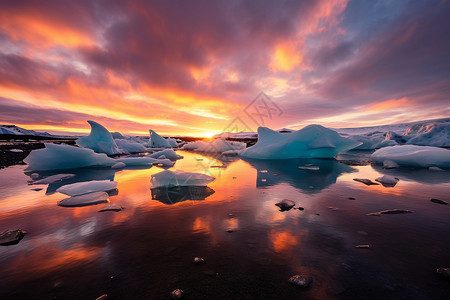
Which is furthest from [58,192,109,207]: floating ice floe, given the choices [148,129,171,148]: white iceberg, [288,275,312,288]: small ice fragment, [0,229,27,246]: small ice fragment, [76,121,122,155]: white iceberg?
[148,129,171,148]: white iceberg

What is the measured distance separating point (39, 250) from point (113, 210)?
3.78ft

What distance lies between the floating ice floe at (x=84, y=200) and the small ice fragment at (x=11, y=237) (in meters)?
0.98

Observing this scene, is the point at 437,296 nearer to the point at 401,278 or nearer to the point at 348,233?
the point at 401,278

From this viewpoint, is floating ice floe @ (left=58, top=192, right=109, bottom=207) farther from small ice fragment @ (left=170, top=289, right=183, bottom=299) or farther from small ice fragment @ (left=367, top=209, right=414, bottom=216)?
small ice fragment @ (left=367, top=209, right=414, bottom=216)

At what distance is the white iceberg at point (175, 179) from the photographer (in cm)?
436

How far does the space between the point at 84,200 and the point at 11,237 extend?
1.27 m

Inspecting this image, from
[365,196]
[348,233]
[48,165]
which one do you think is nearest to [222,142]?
[48,165]

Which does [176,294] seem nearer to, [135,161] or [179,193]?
[179,193]

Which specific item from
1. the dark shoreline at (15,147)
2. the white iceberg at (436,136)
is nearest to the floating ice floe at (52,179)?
the dark shoreline at (15,147)

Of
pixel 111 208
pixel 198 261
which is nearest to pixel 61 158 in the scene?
pixel 111 208

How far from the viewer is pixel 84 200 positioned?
3410mm

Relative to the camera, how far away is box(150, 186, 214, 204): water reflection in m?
3.68

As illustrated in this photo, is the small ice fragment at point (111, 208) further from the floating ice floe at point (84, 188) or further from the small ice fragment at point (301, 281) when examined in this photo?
the small ice fragment at point (301, 281)

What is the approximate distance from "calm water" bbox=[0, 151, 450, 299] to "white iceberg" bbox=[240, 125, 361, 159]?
8.13m
